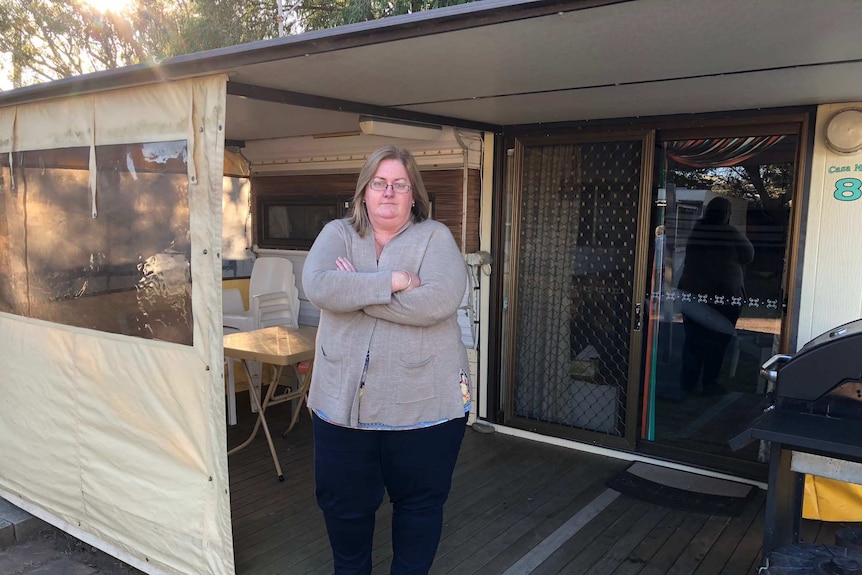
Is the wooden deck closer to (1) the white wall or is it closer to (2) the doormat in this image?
(2) the doormat

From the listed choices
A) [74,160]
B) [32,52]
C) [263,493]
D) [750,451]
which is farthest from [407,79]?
[32,52]

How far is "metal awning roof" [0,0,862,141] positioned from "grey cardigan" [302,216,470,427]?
2.18ft

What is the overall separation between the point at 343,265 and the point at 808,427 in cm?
159

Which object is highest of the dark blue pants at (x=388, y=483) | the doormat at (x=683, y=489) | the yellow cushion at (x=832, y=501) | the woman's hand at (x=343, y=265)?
the woman's hand at (x=343, y=265)

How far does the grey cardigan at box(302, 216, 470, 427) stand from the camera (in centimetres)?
193

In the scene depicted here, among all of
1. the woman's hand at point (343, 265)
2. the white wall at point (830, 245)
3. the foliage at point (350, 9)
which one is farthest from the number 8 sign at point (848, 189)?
the foliage at point (350, 9)

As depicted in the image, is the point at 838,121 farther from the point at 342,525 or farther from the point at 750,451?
the point at 342,525

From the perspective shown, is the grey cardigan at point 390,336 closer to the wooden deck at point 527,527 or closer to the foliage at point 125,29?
the wooden deck at point 527,527

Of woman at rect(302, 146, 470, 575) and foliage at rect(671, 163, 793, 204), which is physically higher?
foliage at rect(671, 163, 793, 204)

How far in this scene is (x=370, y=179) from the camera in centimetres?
206

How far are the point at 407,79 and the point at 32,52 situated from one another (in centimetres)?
1339

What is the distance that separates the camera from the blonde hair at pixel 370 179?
80.5 inches

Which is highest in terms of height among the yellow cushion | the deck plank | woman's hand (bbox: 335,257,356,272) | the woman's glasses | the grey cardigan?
the woman's glasses

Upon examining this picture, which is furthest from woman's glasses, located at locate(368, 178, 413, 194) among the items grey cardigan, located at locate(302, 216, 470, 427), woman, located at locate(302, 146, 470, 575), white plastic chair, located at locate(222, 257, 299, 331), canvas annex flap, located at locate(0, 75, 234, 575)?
white plastic chair, located at locate(222, 257, 299, 331)
